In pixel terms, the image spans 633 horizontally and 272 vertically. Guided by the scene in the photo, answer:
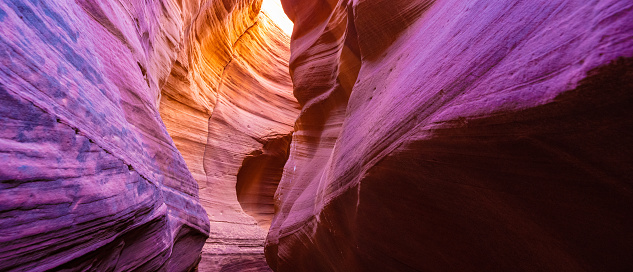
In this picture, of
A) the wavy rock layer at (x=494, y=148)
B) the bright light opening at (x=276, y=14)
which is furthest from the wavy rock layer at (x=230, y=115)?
the wavy rock layer at (x=494, y=148)

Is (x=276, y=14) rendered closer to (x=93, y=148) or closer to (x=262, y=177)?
(x=262, y=177)

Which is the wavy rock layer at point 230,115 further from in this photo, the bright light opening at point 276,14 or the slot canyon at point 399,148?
the slot canyon at point 399,148

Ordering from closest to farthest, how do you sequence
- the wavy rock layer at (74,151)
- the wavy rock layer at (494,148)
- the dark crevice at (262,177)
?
1. the wavy rock layer at (494,148)
2. the wavy rock layer at (74,151)
3. the dark crevice at (262,177)

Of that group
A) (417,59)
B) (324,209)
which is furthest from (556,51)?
(324,209)

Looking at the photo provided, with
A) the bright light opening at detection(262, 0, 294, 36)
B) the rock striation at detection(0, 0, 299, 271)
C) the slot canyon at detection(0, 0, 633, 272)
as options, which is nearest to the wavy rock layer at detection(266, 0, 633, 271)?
the slot canyon at detection(0, 0, 633, 272)

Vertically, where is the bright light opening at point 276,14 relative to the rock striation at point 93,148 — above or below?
above

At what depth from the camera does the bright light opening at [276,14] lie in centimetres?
1381

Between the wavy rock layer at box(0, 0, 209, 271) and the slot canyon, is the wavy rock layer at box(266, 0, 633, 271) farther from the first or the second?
the wavy rock layer at box(0, 0, 209, 271)

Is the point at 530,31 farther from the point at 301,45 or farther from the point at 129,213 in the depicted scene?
the point at 301,45

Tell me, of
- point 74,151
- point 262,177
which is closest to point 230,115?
point 262,177

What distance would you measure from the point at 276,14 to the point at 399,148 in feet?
45.4

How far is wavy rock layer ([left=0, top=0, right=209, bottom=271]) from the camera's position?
138 centimetres

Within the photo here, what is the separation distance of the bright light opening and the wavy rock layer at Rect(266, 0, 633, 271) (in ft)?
38.3

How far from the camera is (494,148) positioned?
1527 mm
